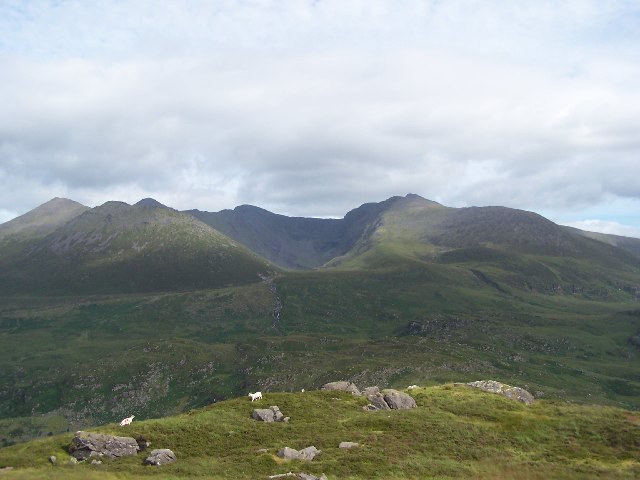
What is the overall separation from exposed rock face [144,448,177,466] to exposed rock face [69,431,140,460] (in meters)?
3.95

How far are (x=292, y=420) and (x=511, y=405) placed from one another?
3604 centimetres

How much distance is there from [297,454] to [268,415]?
18121 mm

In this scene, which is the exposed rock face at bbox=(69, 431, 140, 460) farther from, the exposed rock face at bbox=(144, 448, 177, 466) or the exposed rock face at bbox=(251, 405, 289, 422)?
the exposed rock face at bbox=(251, 405, 289, 422)

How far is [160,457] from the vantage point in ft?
189

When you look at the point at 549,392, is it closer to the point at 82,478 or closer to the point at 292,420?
the point at 292,420

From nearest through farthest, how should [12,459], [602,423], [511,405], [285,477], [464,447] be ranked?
[285,477]
[12,459]
[464,447]
[602,423]
[511,405]

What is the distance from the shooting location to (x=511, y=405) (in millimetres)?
84000

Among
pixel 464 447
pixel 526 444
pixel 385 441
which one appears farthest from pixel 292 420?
pixel 526 444

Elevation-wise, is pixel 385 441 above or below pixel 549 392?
above

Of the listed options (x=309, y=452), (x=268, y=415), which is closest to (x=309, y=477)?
(x=309, y=452)

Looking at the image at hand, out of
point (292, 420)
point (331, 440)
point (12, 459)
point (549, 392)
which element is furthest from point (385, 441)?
point (549, 392)

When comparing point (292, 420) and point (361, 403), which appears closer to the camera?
point (292, 420)

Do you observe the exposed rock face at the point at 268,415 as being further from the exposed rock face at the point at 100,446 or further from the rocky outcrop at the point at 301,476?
the rocky outcrop at the point at 301,476

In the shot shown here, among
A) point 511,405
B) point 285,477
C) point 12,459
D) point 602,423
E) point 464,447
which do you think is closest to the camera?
point 285,477
